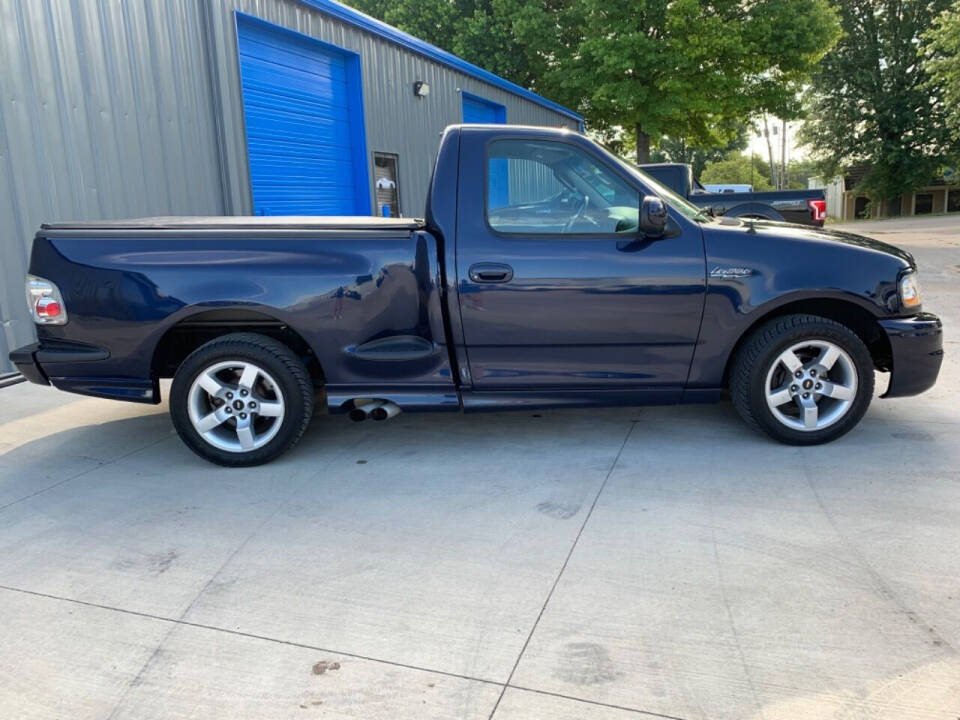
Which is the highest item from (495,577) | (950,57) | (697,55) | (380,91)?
(697,55)

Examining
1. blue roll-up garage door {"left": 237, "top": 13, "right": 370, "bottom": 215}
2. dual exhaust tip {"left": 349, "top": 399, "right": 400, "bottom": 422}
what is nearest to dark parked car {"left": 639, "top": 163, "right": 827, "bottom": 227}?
blue roll-up garage door {"left": 237, "top": 13, "right": 370, "bottom": 215}

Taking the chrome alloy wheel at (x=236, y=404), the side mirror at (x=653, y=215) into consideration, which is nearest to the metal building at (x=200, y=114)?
the chrome alloy wheel at (x=236, y=404)

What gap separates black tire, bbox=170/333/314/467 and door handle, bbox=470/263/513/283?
112 cm

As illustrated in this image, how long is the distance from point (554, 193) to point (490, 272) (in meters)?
0.62

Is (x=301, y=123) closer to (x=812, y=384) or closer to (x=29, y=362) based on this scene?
(x=29, y=362)

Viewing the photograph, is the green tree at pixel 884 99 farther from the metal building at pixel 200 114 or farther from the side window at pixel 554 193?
the side window at pixel 554 193

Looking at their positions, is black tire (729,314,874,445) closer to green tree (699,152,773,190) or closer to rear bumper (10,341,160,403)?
rear bumper (10,341,160,403)

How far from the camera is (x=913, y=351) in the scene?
418 cm

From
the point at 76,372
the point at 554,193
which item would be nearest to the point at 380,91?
the point at 554,193

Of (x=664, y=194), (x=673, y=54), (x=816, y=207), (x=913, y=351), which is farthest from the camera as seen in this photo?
(x=673, y=54)

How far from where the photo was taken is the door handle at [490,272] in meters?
4.06

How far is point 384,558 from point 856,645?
5.95 ft

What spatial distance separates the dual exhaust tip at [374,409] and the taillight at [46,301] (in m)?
1.69

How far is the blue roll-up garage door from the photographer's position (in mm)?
9586
